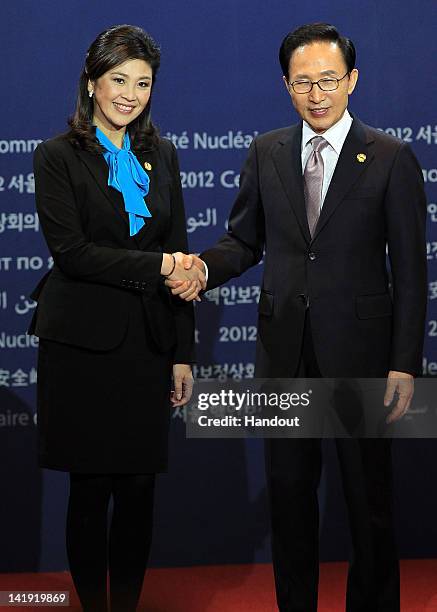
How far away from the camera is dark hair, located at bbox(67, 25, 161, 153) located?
2.70m

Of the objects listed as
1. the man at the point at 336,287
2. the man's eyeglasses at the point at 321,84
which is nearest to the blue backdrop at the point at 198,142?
the man at the point at 336,287

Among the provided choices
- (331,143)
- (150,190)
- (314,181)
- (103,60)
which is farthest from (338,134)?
(103,60)

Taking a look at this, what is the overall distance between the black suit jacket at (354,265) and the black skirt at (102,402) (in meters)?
0.35

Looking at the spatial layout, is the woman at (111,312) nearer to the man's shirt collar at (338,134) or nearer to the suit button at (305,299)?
the suit button at (305,299)

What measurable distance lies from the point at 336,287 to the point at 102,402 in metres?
0.70

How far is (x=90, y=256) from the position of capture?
2684 millimetres

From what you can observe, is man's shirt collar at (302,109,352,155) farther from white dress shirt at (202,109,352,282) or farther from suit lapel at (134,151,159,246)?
suit lapel at (134,151,159,246)

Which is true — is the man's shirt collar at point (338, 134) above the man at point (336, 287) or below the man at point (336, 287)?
above

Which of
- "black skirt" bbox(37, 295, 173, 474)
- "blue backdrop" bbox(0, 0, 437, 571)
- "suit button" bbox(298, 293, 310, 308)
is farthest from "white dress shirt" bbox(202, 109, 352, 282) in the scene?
"blue backdrop" bbox(0, 0, 437, 571)

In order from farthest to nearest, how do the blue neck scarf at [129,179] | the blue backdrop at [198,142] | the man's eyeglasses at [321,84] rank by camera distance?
the blue backdrop at [198,142] < the blue neck scarf at [129,179] < the man's eyeglasses at [321,84]

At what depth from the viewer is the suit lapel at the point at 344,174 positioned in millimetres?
2641

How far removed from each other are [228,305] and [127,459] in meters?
1.04

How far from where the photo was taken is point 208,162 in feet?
12.0

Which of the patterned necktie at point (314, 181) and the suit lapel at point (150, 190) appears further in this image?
the suit lapel at point (150, 190)
